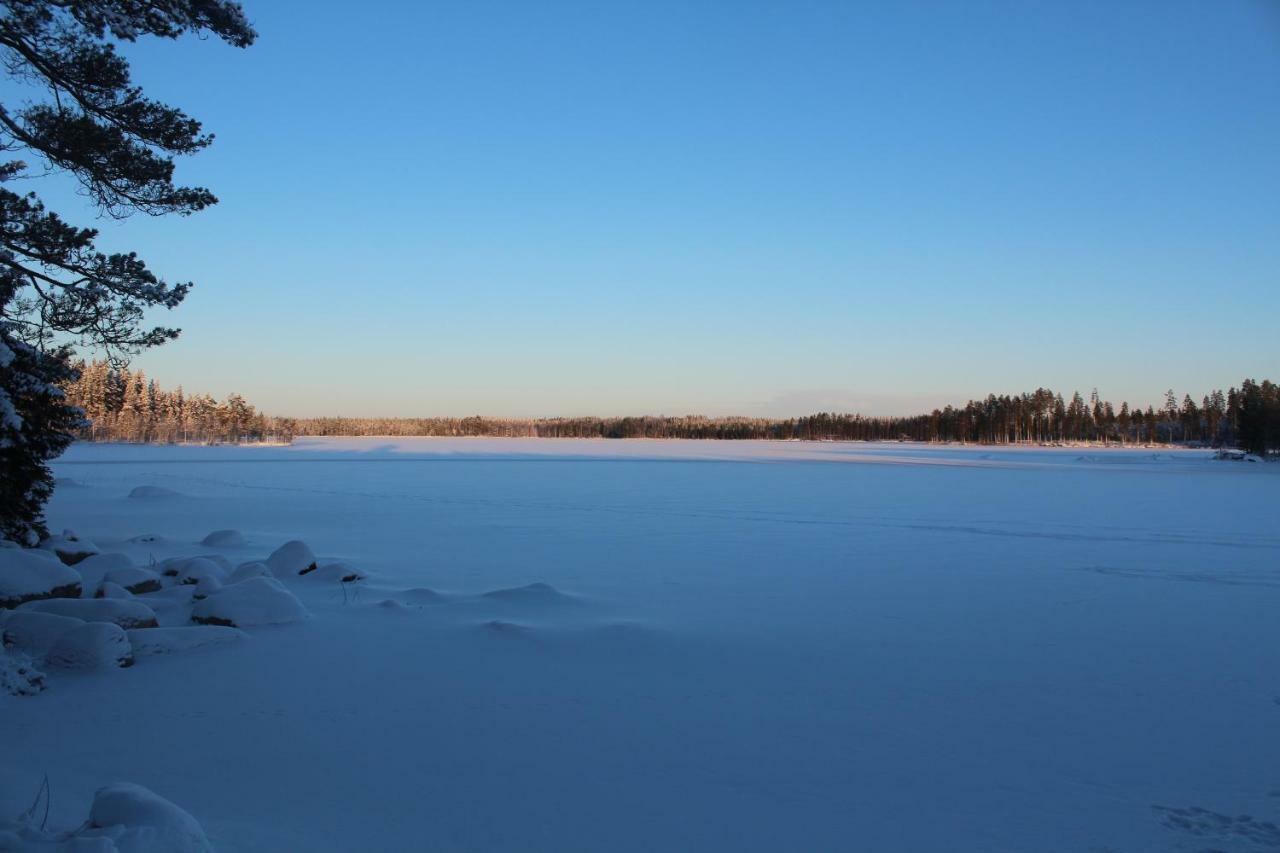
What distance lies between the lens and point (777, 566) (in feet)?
36.8

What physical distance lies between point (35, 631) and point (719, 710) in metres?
5.24

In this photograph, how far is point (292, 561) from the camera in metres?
9.95

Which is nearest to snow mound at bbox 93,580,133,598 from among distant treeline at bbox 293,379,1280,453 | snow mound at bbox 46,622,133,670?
snow mound at bbox 46,622,133,670

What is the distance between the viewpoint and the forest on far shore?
6988 centimetres

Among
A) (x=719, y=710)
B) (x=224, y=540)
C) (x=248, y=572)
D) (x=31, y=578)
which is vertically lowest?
(x=719, y=710)

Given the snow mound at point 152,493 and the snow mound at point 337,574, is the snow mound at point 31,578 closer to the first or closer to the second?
the snow mound at point 337,574

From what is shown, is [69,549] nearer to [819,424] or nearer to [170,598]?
[170,598]

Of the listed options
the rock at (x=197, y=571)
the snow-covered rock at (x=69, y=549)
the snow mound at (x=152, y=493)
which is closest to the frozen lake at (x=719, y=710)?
the snow-covered rock at (x=69, y=549)

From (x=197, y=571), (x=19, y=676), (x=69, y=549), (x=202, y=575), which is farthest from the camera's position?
(x=69, y=549)

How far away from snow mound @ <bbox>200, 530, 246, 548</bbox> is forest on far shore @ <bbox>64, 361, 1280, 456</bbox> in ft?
8.99

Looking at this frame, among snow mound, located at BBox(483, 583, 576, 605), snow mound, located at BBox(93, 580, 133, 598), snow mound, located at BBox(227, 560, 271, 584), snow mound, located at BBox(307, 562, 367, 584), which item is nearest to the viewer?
snow mound, located at BBox(93, 580, 133, 598)

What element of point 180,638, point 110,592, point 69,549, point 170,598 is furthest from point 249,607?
point 69,549

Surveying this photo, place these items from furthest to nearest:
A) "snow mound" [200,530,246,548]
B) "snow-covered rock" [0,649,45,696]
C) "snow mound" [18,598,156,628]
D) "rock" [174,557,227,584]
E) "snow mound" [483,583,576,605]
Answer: "snow mound" [200,530,246,548] < "rock" [174,557,227,584] < "snow mound" [483,583,576,605] < "snow mound" [18,598,156,628] < "snow-covered rock" [0,649,45,696]

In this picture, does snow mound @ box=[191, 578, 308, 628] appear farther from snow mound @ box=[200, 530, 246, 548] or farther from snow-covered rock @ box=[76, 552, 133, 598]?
snow mound @ box=[200, 530, 246, 548]
